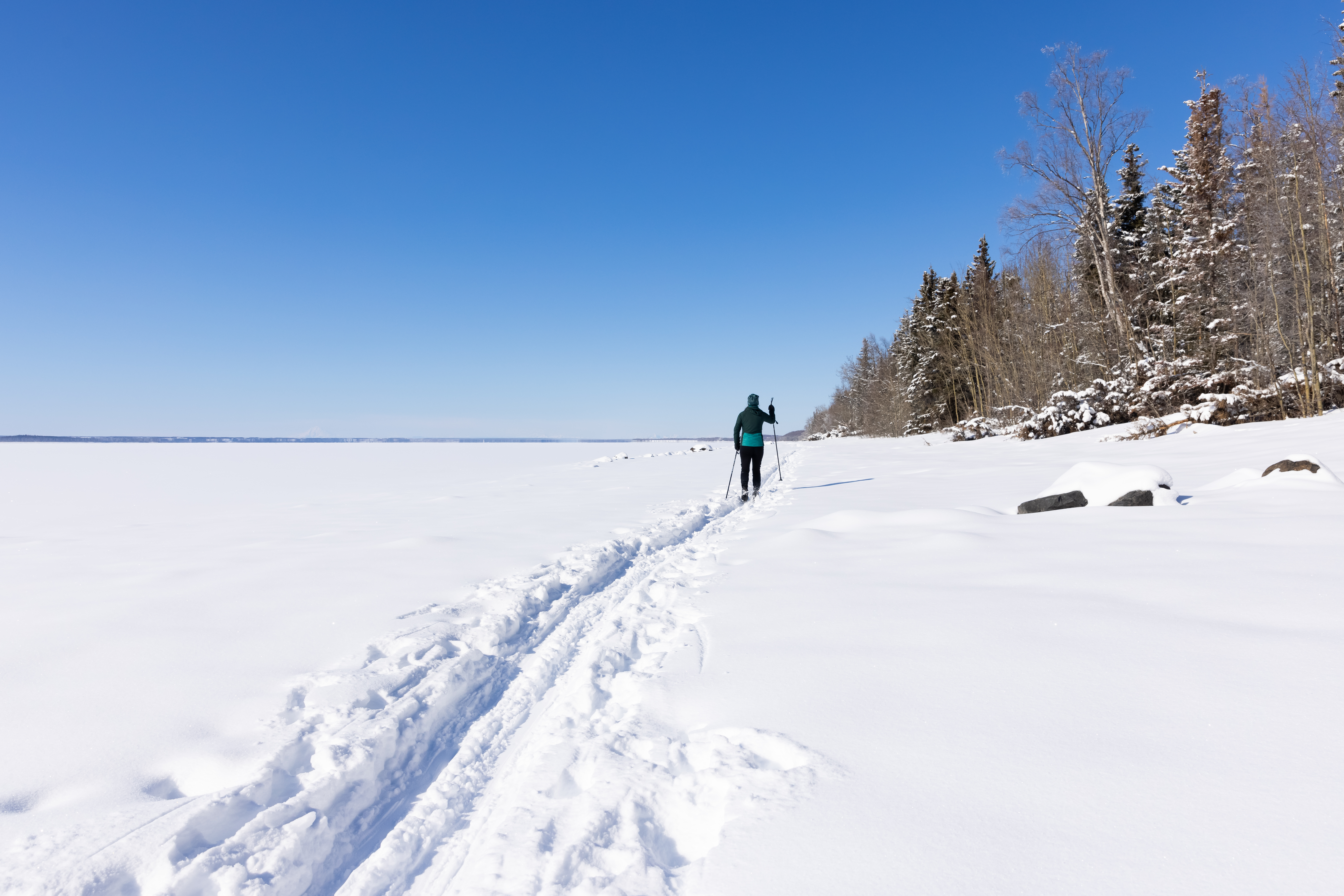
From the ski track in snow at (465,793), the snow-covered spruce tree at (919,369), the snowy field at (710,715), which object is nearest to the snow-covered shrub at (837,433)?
the snow-covered spruce tree at (919,369)

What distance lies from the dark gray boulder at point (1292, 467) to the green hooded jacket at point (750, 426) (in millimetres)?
6179

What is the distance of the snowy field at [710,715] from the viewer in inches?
Result: 59.0

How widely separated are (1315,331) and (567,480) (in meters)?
19.9

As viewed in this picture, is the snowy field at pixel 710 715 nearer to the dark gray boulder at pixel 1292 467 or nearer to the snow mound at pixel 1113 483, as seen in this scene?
the snow mound at pixel 1113 483

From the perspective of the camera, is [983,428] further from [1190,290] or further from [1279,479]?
[1279,479]

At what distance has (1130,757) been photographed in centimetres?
173

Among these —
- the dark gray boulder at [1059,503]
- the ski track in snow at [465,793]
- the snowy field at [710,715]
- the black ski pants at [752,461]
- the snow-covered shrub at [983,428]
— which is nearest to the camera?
the snowy field at [710,715]

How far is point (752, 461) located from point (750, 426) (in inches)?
24.7

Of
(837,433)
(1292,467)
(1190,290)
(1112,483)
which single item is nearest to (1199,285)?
(1190,290)

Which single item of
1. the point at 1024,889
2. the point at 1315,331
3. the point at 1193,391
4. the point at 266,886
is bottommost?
the point at 266,886

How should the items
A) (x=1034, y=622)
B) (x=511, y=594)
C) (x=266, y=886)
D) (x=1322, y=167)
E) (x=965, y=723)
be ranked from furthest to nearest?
1. (x=1322, y=167)
2. (x=511, y=594)
3. (x=1034, y=622)
4. (x=965, y=723)
5. (x=266, y=886)

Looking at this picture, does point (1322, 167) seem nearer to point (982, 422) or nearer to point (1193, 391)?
point (1193, 391)

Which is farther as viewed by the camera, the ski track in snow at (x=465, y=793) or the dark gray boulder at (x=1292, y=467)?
the dark gray boulder at (x=1292, y=467)

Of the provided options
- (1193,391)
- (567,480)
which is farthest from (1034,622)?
(1193,391)
